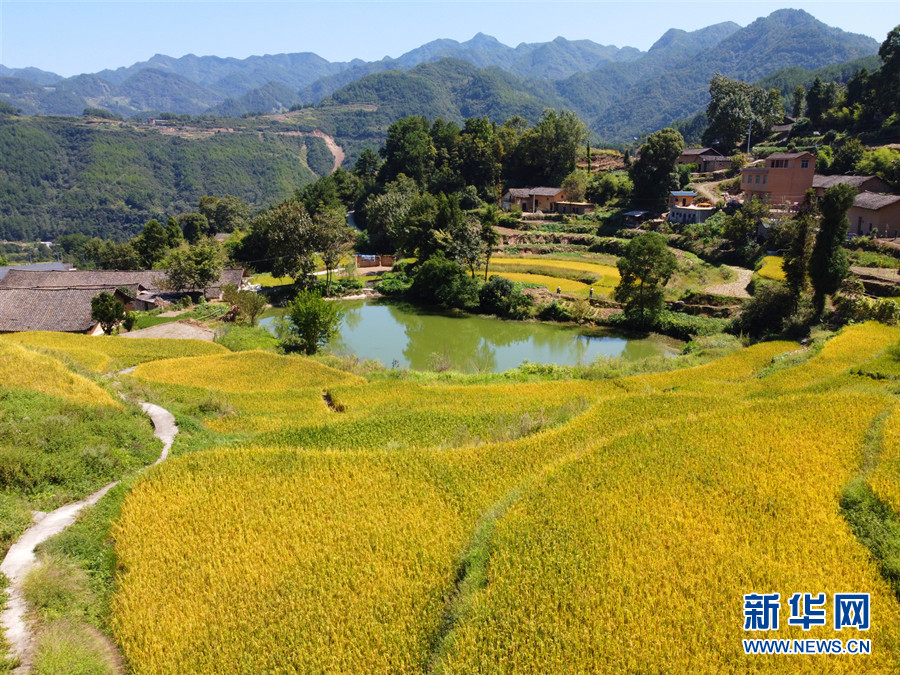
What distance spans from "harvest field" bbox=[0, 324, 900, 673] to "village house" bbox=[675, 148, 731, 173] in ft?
199

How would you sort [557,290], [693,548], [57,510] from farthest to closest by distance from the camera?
[557,290] → [57,510] → [693,548]

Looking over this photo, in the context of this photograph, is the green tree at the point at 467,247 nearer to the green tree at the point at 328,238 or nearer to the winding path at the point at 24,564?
the green tree at the point at 328,238

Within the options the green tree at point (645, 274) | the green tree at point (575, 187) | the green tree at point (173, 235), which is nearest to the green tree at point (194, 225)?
the green tree at point (173, 235)

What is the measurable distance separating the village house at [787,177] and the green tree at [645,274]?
23.5 meters

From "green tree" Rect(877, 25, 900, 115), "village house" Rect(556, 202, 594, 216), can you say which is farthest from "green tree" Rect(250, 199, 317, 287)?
"green tree" Rect(877, 25, 900, 115)

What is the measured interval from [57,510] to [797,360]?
79.7 ft

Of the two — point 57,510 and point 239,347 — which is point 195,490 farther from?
point 239,347

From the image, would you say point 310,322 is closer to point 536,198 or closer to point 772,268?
point 772,268

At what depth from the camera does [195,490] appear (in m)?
11.1

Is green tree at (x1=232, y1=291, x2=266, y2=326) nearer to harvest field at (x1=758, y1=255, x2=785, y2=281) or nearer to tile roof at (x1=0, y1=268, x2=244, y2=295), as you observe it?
tile roof at (x1=0, y1=268, x2=244, y2=295)

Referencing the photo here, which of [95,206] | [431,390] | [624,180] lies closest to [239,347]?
[431,390]

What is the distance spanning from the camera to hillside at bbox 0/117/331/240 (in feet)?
424

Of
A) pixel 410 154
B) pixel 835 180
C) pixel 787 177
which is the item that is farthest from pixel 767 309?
pixel 410 154

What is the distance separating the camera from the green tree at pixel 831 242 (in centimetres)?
2420
